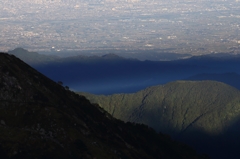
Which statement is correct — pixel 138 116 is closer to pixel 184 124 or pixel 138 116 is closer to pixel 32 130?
pixel 184 124

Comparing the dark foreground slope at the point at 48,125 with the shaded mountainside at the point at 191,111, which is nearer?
the dark foreground slope at the point at 48,125

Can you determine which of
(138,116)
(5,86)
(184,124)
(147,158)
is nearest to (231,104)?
(184,124)

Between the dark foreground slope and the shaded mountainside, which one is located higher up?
the dark foreground slope

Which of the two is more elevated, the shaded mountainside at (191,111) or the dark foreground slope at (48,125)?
the dark foreground slope at (48,125)

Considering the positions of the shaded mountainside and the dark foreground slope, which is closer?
the dark foreground slope

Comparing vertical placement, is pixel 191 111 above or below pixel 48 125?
below

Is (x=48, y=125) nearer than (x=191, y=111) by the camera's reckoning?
Yes
